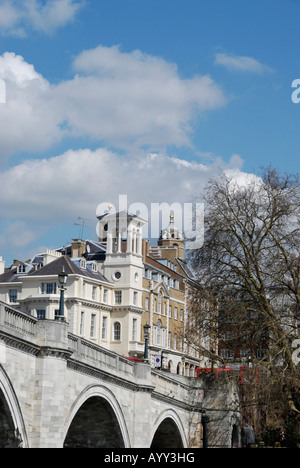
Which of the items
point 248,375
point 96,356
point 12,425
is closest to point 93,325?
point 248,375

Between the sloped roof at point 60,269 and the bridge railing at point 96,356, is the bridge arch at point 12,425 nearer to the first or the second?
the bridge railing at point 96,356

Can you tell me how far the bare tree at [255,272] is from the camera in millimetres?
35938

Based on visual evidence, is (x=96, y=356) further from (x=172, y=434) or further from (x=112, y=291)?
(x=112, y=291)

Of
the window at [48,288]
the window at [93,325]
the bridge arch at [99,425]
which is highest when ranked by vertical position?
the window at [48,288]

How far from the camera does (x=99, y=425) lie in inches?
1352

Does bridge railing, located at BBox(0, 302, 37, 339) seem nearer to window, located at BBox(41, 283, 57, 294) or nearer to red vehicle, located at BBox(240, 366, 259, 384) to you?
red vehicle, located at BBox(240, 366, 259, 384)

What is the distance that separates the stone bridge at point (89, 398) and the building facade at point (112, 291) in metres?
25.3

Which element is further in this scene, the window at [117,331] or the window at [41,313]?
the window at [117,331]

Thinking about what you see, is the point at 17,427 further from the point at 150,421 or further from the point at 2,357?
the point at 150,421

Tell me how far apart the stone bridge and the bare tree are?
475 centimetres

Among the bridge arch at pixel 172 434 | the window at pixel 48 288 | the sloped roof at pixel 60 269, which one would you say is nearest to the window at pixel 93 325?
the sloped roof at pixel 60 269

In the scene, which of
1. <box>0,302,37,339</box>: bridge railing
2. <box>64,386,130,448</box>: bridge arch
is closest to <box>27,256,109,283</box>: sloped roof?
<box>64,386,130,448</box>: bridge arch

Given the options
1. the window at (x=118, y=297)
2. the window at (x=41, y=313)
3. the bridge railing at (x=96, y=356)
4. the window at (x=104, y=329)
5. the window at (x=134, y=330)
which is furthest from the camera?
the window at (x=118, y=297)

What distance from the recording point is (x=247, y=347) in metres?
37.0
